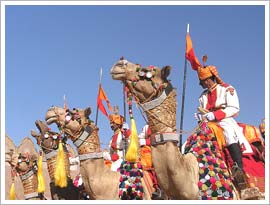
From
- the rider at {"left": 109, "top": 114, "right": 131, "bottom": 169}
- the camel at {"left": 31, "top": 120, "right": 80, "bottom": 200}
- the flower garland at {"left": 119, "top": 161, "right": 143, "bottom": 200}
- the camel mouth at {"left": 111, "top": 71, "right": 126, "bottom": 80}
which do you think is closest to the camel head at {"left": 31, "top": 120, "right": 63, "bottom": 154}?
the camel at {"left": 31, "top": 120, "right": 80, "bottom": 200}

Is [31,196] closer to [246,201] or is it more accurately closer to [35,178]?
[35,178]

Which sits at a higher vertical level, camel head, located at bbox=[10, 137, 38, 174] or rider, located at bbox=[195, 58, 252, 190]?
rider, located at bbox=[195, 58, 252, 190]

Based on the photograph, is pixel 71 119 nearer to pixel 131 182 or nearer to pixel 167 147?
pixel 131 182

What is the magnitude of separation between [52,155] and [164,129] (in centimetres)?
384

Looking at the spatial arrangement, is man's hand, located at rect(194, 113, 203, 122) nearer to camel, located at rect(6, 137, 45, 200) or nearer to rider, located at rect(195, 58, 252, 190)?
rider, located at rect(195, 58, 252, 190)

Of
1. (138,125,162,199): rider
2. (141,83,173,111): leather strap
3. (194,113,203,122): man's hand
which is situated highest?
(141,83,173,111): leather strap

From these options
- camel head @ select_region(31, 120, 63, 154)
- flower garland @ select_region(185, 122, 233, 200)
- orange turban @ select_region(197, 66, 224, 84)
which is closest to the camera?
flower garland @ select_region(185, 122, 233, 200)

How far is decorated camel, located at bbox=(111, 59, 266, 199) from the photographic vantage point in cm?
471

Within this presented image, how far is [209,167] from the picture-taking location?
5059mm

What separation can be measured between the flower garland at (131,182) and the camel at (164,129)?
1.75 m

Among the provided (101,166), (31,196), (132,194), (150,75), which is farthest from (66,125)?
(150,75)

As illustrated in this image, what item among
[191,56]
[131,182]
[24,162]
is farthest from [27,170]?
[191,56]

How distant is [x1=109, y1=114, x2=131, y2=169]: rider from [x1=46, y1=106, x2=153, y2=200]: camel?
3.36ft

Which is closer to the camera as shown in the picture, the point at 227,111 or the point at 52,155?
the point at 227,111
